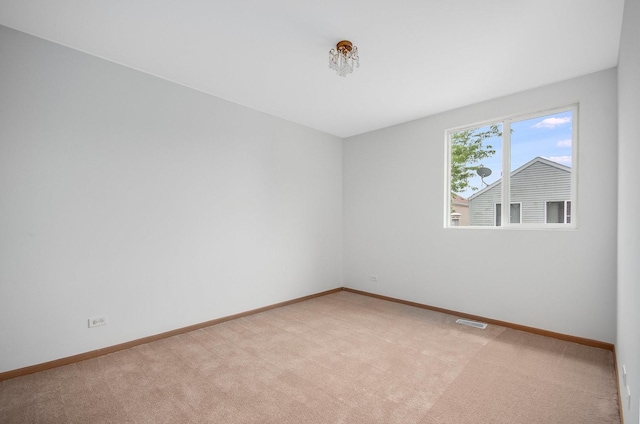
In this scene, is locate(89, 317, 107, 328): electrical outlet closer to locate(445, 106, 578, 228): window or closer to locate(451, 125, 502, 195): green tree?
locate(445, 106, 578, 228): window

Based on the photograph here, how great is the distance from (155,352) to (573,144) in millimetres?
4744

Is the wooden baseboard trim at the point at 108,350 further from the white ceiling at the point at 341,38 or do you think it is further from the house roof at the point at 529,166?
the house roof at the point at 529,166

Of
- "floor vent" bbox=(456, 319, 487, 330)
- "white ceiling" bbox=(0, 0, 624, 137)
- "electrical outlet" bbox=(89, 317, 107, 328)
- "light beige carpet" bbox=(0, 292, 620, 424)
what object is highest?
"white ceiling" bbox=(0, 0, 624, 137)

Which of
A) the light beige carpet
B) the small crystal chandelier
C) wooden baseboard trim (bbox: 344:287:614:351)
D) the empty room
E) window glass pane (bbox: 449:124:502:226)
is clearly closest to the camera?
the light beige carpet

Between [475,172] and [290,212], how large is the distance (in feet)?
8.71

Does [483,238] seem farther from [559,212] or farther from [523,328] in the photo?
[523,328]

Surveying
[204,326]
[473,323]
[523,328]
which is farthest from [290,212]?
[523,328]

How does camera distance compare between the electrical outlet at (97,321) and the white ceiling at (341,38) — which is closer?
Result: the white ceiling at (341,38)

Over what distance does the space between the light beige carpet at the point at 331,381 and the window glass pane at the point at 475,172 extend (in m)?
1.44

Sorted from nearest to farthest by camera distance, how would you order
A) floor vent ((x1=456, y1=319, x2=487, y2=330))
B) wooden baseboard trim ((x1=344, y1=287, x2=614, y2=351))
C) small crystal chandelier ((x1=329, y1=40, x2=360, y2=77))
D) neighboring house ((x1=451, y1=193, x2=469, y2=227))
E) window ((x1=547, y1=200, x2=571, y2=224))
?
small crystal chandelier ((x1=329, y1=40, x2=360, y2=77)), wooden baseboard trim ((x1=344, y1=287, x2=614, y2=351)), window ((x1=547, y1=200, x2=571, y2=224)), floor vent ((x1=456, y1=319, x2=487, y2=330)), neighboring house ((x1=451, y1=193, x2=469, y2=227))

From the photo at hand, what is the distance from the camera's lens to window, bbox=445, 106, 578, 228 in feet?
10.0

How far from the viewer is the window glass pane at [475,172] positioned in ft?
11.8

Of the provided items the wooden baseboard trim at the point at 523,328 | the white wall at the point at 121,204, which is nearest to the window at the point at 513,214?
the wooden baseboard trim at the point at 523,328

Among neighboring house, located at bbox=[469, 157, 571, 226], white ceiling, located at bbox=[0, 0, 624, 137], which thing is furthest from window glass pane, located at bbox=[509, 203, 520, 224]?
white ceiling, located at bbox=[0, 0, 624, 137]
